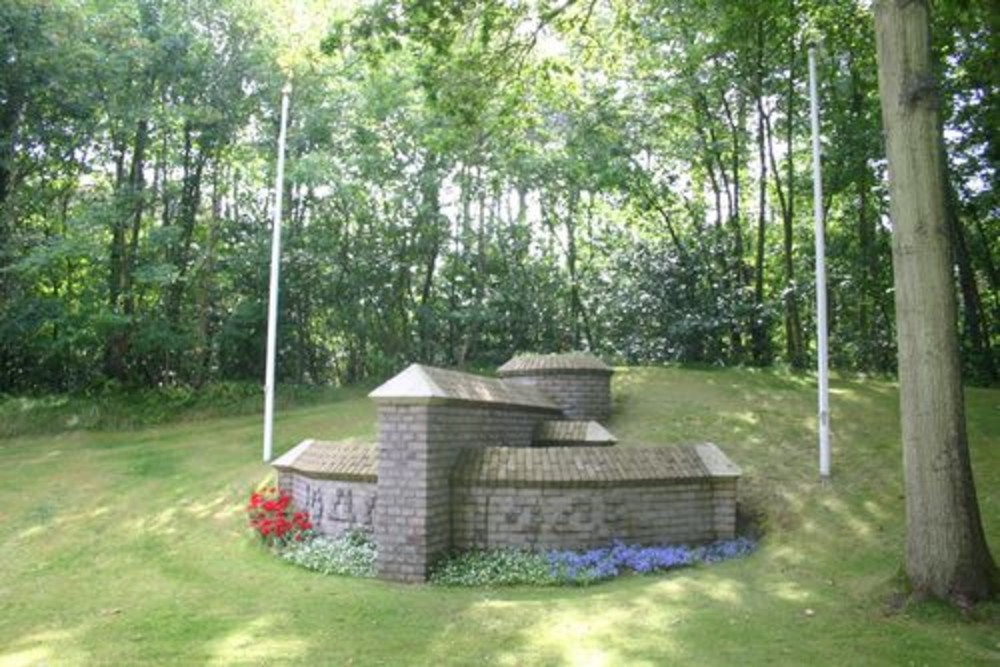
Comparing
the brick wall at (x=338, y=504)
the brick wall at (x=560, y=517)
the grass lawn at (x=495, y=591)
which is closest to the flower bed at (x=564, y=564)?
the brick wall at (x=560, y=517)

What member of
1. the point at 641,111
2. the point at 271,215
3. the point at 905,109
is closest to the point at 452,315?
the point at 271,215

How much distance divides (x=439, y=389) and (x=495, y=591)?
1943mm

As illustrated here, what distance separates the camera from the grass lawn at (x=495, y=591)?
5281 mm

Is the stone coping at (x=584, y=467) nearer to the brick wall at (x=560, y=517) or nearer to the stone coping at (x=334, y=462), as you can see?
the brick wall at (x=560, y=517)

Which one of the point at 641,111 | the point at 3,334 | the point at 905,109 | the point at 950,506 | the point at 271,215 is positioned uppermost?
the point at 641,111

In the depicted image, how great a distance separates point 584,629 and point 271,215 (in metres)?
18.2

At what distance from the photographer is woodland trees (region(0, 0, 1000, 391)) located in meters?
17.3

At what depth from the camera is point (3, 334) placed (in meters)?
16.8

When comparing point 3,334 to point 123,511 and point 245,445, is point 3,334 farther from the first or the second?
point 123,511

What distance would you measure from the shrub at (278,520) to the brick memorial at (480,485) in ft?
0.50

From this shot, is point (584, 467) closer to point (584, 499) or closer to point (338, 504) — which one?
point (584, 499)

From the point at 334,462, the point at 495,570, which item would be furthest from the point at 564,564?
the point at 334,462

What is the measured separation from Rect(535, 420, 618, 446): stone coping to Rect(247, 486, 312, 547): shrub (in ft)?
10.3

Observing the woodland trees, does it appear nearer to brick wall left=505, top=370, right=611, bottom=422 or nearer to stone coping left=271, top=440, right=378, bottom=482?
brick wall left=505, top=370, right=611, bottom=422
